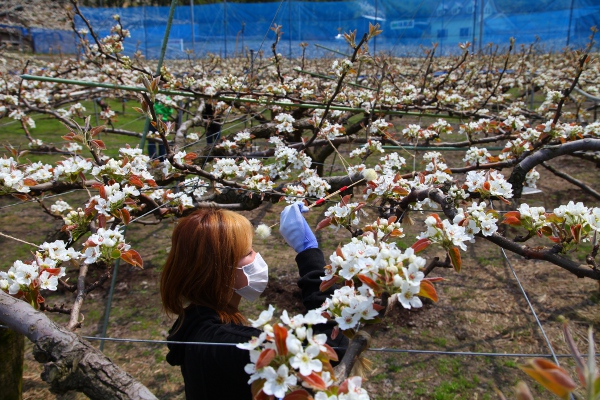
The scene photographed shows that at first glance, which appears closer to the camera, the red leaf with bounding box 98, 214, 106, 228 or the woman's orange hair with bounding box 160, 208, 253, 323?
the woman's orange hair with bounding box 160, 208, 253, 323

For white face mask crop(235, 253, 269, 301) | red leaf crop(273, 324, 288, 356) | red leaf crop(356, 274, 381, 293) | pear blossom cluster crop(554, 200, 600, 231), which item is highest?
pear blossom cluster crop(554, 200, 600, 231)

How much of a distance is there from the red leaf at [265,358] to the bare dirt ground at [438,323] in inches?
67.1

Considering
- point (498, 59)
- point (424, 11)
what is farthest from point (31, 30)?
point (498, 59)

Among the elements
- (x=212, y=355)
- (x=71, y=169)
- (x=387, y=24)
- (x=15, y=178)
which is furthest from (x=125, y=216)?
(x=387, y=24)

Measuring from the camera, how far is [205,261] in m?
1.22

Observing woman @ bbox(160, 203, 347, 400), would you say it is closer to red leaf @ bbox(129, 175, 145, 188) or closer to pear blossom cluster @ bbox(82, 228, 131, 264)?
pear blossom cluster @ bbox(82, 228, 131, 264)

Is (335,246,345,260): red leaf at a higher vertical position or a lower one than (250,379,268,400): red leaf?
higher

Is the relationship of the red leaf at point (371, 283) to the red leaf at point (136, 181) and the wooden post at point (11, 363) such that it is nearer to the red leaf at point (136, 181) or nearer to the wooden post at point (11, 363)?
the red leaf at point (136, 181)

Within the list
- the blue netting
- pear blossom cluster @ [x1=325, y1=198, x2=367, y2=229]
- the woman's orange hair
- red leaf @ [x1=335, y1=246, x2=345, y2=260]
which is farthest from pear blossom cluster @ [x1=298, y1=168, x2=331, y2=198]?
the blue netting

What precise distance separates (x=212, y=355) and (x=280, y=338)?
1.46 feet

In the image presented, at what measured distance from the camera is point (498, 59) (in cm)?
1000

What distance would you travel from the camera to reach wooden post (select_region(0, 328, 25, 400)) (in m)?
1.72

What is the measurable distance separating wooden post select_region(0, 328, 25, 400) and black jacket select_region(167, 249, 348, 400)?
0.94 meters

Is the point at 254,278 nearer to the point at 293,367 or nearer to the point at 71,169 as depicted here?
the point at 293,367
